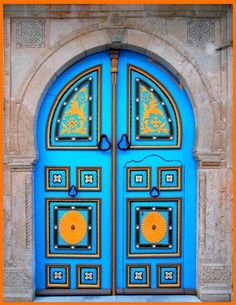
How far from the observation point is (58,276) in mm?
4539

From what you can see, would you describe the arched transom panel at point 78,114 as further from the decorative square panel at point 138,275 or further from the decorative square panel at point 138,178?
the decorative square panel at point 138,275

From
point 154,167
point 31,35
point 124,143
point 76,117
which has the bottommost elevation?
point 154,167

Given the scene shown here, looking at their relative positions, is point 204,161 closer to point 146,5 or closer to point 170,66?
point 170,66

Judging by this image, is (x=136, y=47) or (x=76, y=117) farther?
(x=76, y=117)

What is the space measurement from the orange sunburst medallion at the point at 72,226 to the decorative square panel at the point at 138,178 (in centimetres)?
55

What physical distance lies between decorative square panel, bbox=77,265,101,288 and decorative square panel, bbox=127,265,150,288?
0.98ft

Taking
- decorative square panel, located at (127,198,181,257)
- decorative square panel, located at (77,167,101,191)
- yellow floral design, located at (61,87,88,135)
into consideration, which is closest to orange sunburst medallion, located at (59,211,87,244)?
decorative square panel, located at (77,167,101,191)

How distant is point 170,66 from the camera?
14.4 ft

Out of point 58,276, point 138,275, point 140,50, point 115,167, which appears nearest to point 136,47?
point 140,50

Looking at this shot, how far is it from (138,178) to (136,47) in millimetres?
Answer: 1226

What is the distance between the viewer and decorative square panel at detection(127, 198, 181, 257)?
450 cm

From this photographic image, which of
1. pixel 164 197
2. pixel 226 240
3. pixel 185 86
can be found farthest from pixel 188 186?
pixel 185 86

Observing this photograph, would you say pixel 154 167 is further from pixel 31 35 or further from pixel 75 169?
pixel 31 35

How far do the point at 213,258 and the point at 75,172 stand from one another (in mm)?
1519
